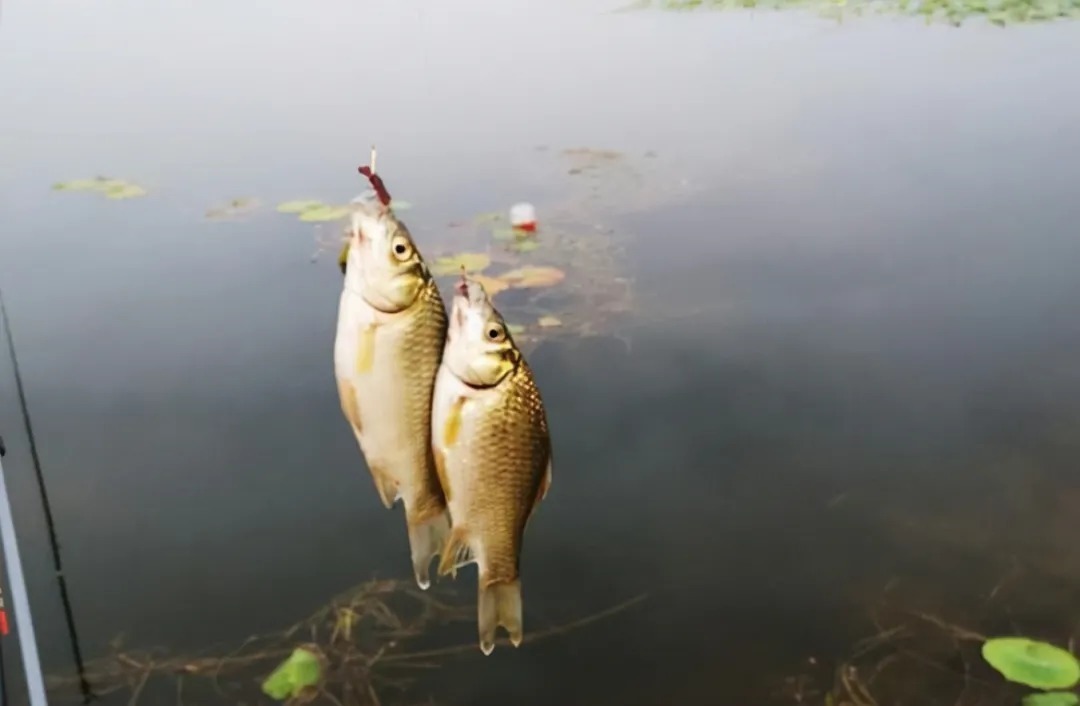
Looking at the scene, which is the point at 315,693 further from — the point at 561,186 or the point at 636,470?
the point at 561,186

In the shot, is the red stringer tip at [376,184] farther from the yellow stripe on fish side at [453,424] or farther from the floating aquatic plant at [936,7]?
the floating aquatic plant at [936,7]

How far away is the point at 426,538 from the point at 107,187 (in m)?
3.83

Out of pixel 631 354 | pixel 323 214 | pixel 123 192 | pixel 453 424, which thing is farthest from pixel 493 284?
pixel 453 424

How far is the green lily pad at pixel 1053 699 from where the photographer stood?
6.92 feet

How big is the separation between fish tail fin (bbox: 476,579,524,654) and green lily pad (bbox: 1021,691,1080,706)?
1391mm

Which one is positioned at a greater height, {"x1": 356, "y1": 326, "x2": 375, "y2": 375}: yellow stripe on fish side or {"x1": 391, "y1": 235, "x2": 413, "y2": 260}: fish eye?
{"x1": 391, "y1": 235, "x2": 413, "y2": 260}: fish eye

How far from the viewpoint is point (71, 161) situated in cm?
483

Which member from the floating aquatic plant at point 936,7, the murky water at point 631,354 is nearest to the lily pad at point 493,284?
the murky water at point 631,354

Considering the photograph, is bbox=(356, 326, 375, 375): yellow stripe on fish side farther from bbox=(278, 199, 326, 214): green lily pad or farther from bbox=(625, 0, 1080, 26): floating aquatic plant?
bbox=(625, 0, 1080, 26): floating aquatic plant

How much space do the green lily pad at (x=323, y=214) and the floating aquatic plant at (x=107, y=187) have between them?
864mm

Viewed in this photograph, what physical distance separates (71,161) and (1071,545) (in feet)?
14.4

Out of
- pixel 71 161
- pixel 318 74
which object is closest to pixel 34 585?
pixel 71 161

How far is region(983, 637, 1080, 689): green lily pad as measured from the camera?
216 cm

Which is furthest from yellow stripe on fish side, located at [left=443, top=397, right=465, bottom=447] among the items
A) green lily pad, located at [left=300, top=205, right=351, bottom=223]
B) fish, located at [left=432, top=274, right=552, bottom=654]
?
green lily pad, located at [left=300, top=205, right=351, bottom=223]
